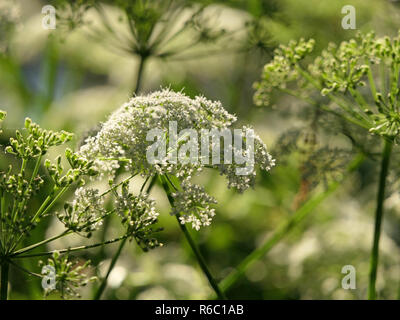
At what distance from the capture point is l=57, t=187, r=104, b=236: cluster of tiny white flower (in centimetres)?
119

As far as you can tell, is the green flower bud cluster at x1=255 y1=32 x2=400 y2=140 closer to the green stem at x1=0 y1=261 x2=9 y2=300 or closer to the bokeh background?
the bokeh background

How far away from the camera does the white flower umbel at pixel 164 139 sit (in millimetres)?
1201

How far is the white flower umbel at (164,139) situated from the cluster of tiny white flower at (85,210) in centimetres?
7

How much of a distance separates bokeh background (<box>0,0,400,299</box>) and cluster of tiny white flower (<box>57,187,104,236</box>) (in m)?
0.52

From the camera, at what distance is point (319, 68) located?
1.76m

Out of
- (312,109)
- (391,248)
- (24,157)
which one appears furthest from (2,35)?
(391,248)

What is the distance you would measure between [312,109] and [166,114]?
3.53 ft

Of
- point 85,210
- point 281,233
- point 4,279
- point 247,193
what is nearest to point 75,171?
point 85,210

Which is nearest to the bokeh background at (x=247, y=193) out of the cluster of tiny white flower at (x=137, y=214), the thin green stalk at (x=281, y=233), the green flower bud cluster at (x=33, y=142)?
the thin green stalk at (x=281, y=233)

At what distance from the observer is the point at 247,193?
3307 millimetres

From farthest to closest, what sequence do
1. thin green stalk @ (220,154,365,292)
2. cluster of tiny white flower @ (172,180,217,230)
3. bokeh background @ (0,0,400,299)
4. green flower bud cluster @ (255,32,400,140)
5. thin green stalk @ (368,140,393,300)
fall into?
1. bokeh background @ (0,0,400,299)
2. thin green stalk @ (220,154,365,292)
3. thin green stalk @ (368,140,393,300)
4. green flower bud cluster @ (255,32,400,140)
5. cluster of tiny white flower @ (172,180,217,230)

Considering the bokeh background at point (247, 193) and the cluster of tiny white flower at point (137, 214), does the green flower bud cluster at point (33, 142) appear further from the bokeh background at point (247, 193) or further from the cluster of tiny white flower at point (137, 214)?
the bokeh background at point (247, 193)

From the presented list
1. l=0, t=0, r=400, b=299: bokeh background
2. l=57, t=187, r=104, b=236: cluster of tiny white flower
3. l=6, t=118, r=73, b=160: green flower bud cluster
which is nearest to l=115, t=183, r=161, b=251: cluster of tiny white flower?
l=57, t=187, r=104, b=236: cluster of tiny white flower
